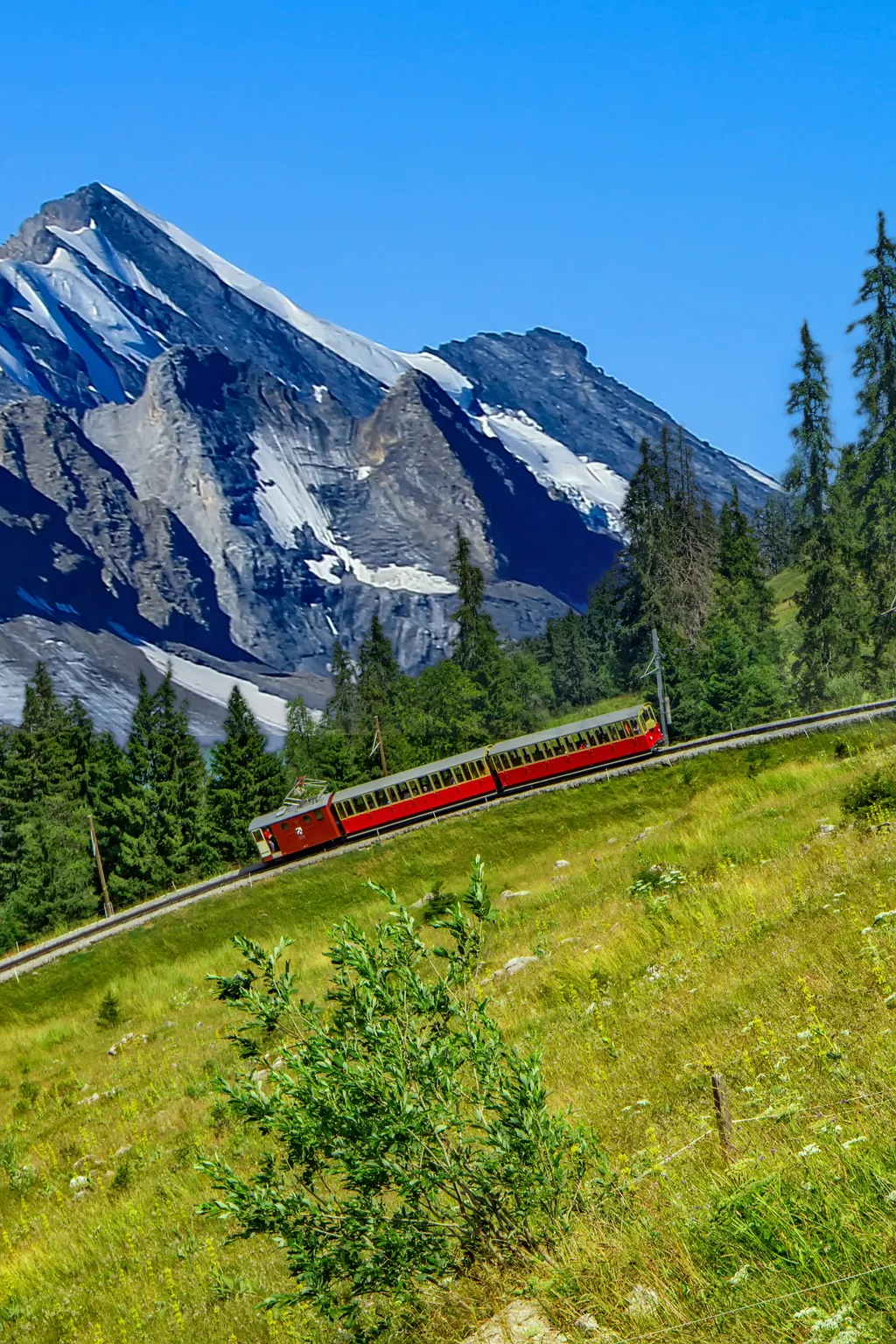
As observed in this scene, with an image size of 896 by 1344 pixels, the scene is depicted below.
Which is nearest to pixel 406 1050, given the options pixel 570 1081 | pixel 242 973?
pixel 242 973

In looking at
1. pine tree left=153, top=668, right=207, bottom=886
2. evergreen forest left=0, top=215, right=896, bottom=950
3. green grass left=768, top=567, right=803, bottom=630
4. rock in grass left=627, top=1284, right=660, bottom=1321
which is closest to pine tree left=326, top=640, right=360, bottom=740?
evergreen forest left=0, top=215, right=896, bottom=950

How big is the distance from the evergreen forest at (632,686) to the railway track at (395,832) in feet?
52.4

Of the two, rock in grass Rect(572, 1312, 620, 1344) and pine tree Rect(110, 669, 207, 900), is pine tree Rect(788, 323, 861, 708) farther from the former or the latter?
rock in grass Rect(572, 1312, 620, 1344)

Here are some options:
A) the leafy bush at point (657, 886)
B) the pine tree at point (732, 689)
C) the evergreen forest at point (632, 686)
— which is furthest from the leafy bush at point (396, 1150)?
the pine tree at point (732, 689)

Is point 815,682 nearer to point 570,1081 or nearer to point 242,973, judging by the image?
point 570,1081

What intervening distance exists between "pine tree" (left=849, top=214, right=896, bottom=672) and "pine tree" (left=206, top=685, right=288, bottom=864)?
1450 inches

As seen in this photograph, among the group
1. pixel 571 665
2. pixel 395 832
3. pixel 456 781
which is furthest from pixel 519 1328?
pixel 571 665

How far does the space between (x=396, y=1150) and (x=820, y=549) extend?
61.1m

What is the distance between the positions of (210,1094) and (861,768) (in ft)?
56.6

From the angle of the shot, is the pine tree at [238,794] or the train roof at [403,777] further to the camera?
the pine tree at [238,794]

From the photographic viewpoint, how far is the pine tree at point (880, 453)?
56406 mm

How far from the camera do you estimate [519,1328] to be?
620cm

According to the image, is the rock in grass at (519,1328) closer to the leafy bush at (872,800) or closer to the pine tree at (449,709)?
the leafy bush at (872,800)

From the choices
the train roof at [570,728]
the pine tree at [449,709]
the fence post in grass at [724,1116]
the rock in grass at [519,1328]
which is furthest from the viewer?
the pine tree at [449,709]
